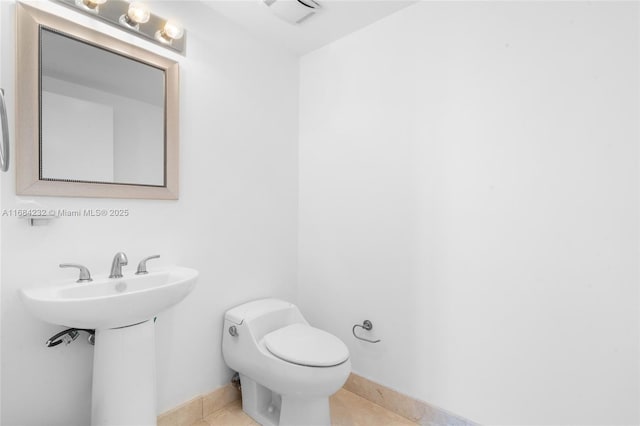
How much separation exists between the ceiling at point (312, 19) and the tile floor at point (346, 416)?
2.18 metres

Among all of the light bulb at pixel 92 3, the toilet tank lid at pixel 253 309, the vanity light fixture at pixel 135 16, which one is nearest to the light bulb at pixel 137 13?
the vanity light fixture at pixel 135 16

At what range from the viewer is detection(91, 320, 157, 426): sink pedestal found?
1.16 meters

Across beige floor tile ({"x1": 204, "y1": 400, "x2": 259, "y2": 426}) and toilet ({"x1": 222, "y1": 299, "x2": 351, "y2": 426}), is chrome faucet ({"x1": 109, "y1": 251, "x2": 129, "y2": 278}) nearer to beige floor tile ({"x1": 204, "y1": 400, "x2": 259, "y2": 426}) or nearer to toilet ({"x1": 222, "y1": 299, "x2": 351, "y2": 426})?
toilet ({"x1": 222, "y1": 299, "x2": 351, "y2": 426})

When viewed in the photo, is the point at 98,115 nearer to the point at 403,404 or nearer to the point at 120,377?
the point at 120,377

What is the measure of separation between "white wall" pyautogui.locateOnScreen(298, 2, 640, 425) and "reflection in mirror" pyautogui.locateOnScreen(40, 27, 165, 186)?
3.32 feet

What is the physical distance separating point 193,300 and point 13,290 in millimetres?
693

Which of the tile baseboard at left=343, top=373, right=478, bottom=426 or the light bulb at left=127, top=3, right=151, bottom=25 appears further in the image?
the tile baseboard at left=343, top=373, right=478, bottom=426

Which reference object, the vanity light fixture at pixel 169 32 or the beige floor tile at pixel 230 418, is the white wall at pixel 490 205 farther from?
the vanity light fixture at pixel 169 32

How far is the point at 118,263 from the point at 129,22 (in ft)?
3.43

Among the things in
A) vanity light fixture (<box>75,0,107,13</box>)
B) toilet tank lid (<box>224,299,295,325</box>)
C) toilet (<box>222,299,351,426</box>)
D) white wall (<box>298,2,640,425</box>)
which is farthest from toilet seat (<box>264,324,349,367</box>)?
vanity light fixture (<box>75,0,107,13</box>)

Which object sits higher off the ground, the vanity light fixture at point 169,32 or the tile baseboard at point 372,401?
the vanity light fixture at point 169,32

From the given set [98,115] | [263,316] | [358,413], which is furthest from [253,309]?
[98,115]

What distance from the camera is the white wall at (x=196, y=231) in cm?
115

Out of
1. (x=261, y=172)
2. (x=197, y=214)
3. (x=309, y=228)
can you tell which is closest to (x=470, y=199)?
(x=309, y=228)
